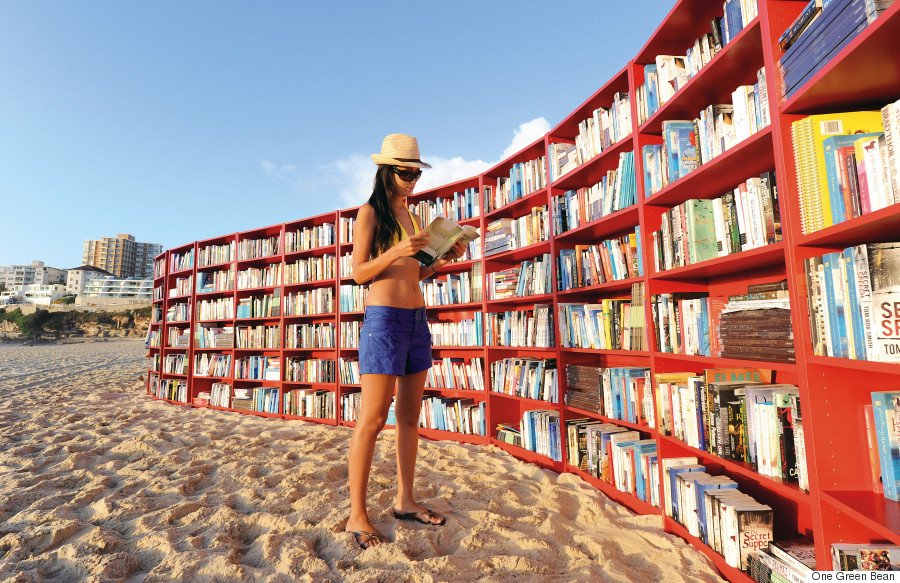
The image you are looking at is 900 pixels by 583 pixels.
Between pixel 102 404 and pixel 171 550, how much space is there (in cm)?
492

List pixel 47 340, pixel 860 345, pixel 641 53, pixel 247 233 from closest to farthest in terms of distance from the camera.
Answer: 1. pixel 860 345
2. pixel 641 53
3. pixel 247 233
4. pixel 47 340

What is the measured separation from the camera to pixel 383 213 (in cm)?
179

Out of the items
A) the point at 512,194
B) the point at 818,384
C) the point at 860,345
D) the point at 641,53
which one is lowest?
the point at 818,384

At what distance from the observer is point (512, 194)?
3.45 m

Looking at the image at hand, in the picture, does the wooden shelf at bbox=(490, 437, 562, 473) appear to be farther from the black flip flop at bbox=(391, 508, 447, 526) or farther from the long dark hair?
the long dark hair

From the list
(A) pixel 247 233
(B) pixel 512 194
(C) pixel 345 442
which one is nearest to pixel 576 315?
(B) pixel 512 194

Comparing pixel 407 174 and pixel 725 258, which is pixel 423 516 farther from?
pixel 725 258

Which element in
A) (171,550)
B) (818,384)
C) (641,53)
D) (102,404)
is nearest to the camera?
(818,384)

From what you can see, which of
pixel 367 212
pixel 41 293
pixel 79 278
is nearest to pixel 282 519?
pixel 367 212

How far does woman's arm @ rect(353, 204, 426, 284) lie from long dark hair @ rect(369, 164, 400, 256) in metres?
0.03

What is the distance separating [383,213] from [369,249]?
18 centimetres

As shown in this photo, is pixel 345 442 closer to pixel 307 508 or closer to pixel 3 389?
pixel 307 508

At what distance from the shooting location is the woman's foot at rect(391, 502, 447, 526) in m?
1.78

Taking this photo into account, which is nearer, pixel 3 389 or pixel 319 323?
pixel 319 323
